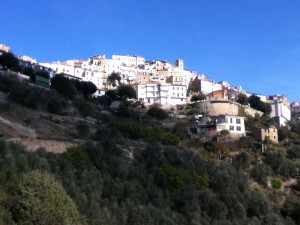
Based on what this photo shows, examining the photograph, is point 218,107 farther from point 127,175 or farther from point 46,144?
point 46,144

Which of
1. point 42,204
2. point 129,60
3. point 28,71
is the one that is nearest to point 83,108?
point 28,71

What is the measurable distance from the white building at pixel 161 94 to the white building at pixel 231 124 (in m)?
19.0

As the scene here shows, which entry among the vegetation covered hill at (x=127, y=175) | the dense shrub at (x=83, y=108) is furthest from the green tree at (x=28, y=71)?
the dense shrub at (x=83, y=108)

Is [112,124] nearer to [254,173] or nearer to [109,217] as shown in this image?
[254,173]

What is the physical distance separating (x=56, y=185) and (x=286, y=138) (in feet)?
154

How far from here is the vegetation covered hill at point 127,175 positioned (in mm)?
21469

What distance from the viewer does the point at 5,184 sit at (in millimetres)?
21672

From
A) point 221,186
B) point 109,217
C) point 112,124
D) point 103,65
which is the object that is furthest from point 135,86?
point 109,217

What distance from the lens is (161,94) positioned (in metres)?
81.9

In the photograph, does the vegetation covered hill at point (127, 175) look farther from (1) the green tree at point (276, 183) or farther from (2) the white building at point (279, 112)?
(2) the white building at point (279, 112)

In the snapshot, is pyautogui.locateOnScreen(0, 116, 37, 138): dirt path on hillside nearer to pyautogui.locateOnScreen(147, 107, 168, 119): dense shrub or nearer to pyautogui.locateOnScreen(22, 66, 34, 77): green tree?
pyautogui.locateOnScreen(147, 107, 168, 119): dense shrub

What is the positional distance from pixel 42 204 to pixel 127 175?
13.5 metres

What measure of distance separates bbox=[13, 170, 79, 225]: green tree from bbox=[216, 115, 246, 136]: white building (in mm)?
42544

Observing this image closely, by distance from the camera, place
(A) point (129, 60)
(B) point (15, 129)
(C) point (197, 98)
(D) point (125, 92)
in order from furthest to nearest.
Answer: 1. (A) point (129, 60)
2. (C) point (197, 98)
3. (D) point (125, 92)
4. (B) point (15, 129)
